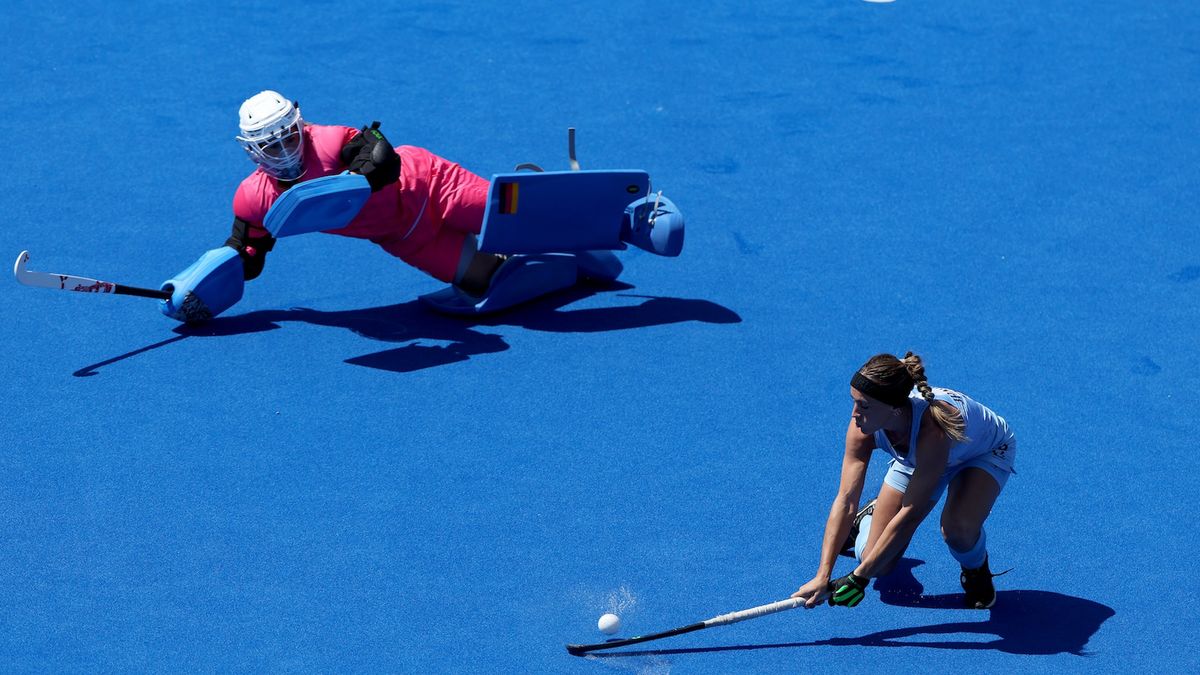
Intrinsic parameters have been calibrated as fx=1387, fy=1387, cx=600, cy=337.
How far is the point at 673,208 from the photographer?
6844mm

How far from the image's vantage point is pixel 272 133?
6.17 metres

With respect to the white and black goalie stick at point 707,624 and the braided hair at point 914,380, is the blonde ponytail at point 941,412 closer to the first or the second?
the braided hair at point 914,380

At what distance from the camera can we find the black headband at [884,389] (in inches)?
170

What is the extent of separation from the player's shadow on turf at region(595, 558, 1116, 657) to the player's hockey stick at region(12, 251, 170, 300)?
3.09 m

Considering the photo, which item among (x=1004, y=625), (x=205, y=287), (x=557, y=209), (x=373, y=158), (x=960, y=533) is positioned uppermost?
(x=373, y=158)

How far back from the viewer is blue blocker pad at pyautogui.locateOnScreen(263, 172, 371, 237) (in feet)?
20.1

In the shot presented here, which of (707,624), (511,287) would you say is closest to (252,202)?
(511,287)

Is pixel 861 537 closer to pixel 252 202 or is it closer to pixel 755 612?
pixel 755 612

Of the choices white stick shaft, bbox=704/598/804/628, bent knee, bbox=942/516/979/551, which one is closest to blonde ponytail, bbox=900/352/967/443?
bent knee, bbox=942/516/979/551

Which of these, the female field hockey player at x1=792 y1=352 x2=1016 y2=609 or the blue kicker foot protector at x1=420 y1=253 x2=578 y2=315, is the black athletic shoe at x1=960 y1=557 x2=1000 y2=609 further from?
the blue kicker foot protector at x1=420 y1=253 x2=578 y2=315

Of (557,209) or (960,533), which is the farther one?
(557,209)

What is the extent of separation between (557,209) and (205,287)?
67.2 inches

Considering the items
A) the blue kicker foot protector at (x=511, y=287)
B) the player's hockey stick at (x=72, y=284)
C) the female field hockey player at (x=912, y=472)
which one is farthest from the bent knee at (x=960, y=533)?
the player's hockey stick at (x=72, y=284)

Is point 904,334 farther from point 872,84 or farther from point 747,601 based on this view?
point 872,84
